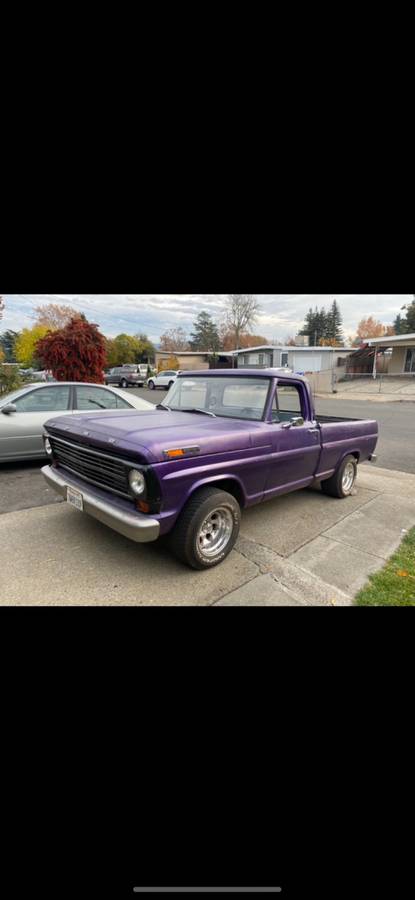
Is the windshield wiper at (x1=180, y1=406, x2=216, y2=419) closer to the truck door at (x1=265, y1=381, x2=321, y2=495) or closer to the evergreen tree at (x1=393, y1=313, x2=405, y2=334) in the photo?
the truck door at (x1=265, y1=381, x2=321, y2=495)

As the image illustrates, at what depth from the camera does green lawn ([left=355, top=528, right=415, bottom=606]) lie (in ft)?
9.30

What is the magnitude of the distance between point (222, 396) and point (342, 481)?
2.25 m

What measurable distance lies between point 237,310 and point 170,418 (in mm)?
44425

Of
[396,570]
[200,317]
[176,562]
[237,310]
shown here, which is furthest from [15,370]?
[200,317]

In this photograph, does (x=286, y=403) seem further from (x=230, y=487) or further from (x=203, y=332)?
(x=203, y=332)

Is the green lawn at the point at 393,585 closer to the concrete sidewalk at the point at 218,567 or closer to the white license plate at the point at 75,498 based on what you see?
the concrete sidewalk at the point at 218,567

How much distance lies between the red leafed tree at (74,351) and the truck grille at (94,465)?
9834 millimetres

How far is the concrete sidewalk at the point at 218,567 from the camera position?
111 inches

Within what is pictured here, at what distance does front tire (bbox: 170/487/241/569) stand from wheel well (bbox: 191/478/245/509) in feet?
0.26

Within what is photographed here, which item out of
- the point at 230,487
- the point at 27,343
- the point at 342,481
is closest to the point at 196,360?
the point at 27,343

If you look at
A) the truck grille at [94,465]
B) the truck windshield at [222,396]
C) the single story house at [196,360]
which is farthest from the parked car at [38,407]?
the single story house at [196,360]

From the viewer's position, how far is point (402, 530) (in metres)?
4.25

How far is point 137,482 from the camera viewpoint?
2.73 metres

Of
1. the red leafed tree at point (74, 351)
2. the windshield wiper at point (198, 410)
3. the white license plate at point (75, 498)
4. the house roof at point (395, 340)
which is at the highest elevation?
the house roof at point (395, 340)
